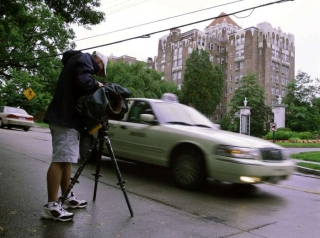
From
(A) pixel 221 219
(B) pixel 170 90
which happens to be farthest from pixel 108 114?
(B) pixel 170 90

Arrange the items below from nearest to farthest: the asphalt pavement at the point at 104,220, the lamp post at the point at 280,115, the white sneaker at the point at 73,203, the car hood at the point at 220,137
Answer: the asphalt pavement at the point at 104,220 < the white sneaker at the point at 73,203 < the car hood at the point at 220,137 < the lamp post at the point at 280,115

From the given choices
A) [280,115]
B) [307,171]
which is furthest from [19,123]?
[280,115]

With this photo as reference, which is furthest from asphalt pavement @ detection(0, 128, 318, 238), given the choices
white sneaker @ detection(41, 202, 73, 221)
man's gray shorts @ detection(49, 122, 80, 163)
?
man's gray shorts @ detection(49, 122, 80, 163)

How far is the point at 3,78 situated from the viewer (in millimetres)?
36719

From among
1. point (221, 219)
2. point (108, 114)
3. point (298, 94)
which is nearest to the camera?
point (108, 114)

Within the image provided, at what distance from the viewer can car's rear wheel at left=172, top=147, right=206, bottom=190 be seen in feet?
18.2

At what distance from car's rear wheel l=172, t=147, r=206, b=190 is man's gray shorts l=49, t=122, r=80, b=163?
8.29ft

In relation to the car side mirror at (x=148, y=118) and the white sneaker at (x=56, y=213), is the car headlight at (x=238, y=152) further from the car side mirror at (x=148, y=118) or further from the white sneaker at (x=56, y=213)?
the white sneaker at (x=56, y=213)

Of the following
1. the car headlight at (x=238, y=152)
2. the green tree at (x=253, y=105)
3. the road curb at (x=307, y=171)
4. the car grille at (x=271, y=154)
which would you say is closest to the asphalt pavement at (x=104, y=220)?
the car headlight at (x=238, y=152)

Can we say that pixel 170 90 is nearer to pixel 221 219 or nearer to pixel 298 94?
pixel 298 94

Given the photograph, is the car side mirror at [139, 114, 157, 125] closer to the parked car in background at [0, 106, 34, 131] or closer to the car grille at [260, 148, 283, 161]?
the car grille at [260, 148, 283, 161]

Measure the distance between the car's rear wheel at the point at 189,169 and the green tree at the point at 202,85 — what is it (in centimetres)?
5300

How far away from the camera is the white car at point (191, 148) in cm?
529

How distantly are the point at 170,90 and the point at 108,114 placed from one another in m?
49.1
